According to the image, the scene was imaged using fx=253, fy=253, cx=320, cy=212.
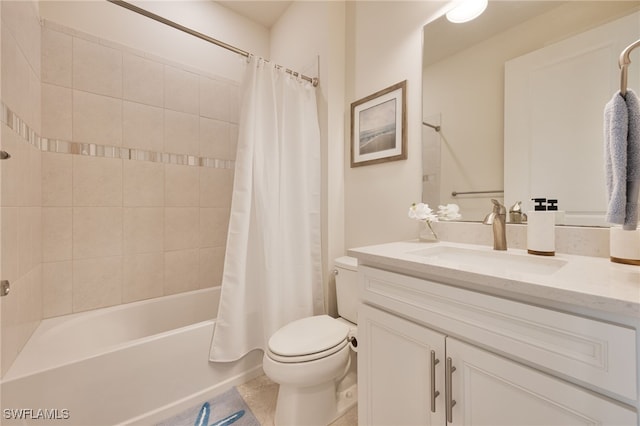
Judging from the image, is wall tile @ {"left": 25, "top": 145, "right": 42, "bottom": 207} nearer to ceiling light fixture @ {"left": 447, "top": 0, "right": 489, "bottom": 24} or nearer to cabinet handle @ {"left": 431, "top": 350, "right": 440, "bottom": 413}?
cabinet handle @ {"left": 431, "top": 350, "right": 440, "bottom": 413}

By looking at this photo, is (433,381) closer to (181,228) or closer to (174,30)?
(181,228)

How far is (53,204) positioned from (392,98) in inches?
83.0

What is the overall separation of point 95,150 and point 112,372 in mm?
1317

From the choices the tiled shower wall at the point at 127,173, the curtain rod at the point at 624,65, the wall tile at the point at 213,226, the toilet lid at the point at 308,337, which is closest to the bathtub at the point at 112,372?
the tiled shower wall at the point at 127,173

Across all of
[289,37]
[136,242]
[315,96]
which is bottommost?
[136,242]

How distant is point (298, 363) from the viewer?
3.71ft

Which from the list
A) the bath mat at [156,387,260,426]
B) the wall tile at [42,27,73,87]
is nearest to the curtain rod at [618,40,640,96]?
the bath mat at [156,387,260,426]

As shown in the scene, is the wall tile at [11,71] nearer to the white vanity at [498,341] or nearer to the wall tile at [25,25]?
the wall tile at [25,25]

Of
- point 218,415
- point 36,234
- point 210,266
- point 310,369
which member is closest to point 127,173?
point 36,234

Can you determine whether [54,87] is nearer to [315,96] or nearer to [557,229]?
[315,96]

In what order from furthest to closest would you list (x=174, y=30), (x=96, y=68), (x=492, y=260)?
1. (x=174, y=30)
2. (x=96, y=68)
3. (x=492, y=260)

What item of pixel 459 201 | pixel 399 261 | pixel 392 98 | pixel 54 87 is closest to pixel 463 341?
pixel 399 261

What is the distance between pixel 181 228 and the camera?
6.44 ft

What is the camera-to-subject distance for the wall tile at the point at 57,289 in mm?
1479
